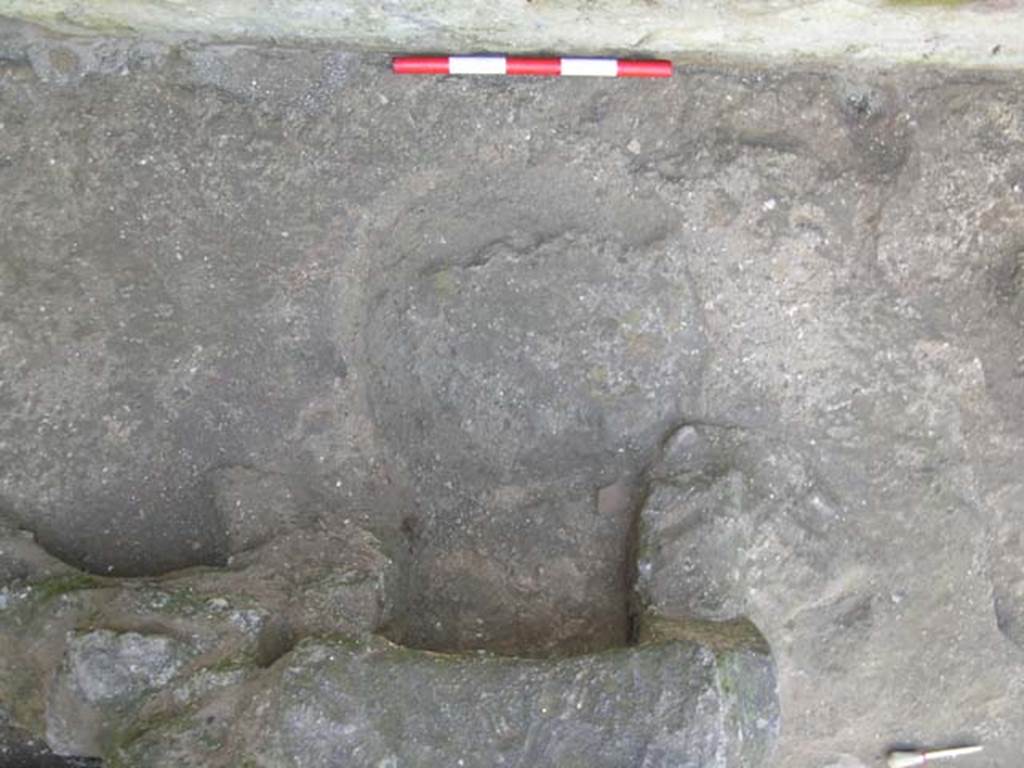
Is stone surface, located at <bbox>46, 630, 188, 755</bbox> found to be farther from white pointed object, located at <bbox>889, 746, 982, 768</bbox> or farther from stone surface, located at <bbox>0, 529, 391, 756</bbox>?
white pointed object, located at <bbox>889, 746, 982, 768</bbox>

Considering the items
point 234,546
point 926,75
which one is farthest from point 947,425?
point 234,546

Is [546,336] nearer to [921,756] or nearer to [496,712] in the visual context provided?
[496,712]

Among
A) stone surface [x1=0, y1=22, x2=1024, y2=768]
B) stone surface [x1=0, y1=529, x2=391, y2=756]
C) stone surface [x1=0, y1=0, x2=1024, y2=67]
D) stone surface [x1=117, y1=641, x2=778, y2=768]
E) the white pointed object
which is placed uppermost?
stone surface [x1=0, y1=0, x2=1024, y2=67]

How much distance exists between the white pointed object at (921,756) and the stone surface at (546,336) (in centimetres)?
3

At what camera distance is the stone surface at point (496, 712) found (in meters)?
1.87

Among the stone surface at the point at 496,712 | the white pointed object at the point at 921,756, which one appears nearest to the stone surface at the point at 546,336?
the white pointed object at the point at 921,756

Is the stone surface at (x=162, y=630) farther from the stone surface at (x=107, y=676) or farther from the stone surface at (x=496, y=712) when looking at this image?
the stone surface at (x=496, y=712)

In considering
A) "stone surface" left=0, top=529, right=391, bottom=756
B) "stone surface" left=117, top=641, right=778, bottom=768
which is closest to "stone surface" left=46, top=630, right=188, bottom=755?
"stone surface" left=0, top=529, right=391, bottom=756

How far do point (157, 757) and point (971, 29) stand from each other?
85.3 inches

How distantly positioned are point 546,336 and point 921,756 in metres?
1.28

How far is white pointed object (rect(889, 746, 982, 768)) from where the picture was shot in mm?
2561

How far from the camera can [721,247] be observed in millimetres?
2574

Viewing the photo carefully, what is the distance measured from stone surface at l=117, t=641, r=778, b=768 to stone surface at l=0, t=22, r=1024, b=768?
0.45 meters

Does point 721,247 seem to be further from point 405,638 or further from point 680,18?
point 405,638
